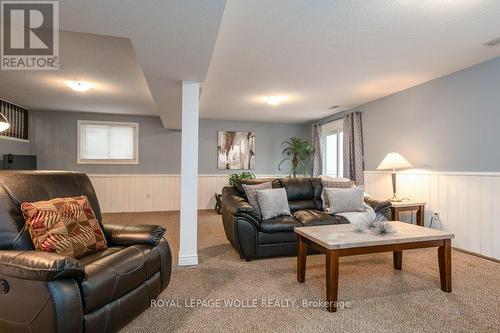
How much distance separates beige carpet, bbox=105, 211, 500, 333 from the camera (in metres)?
1.83

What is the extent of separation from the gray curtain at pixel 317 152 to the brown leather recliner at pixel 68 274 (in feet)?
16.7

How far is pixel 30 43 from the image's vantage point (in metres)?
2.66

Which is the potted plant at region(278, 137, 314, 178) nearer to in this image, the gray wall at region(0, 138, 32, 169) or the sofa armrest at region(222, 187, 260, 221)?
the sofa armrest at region(222, 187, 260, 221)

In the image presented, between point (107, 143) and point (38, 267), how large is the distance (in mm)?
5468

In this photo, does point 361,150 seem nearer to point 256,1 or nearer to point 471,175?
point 471,175

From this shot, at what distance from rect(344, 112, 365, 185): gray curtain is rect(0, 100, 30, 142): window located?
6.41 meters

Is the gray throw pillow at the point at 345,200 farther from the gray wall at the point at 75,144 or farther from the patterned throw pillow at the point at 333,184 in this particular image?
the gray wall at the point at 75,144

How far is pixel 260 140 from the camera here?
7164 mm

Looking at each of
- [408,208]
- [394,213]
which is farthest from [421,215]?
[394,213]

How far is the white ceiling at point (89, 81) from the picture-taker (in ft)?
9.25

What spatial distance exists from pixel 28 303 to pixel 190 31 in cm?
194

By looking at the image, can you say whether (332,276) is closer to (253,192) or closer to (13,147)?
(253,192)

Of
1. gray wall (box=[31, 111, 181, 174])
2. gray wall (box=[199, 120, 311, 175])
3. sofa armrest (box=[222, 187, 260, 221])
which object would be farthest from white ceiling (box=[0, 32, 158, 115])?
sofa armrest (box=[222, 187, 260, 221])

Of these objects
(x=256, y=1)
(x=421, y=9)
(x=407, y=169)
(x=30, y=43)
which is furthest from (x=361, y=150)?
(x=30, y=43)
